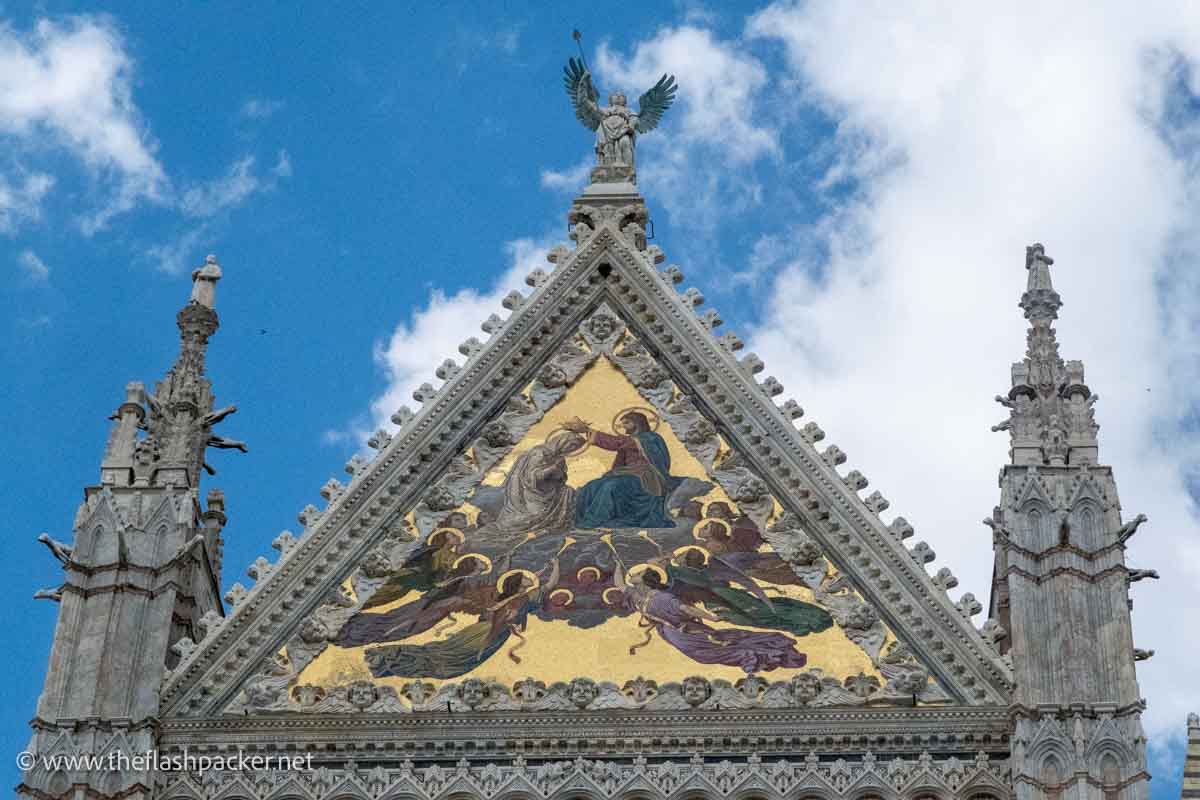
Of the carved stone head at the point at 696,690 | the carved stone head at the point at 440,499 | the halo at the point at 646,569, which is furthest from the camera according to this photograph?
the carved stone head at the point at 440,499

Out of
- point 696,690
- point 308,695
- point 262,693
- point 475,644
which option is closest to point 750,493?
point 696,690

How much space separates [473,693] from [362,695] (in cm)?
70

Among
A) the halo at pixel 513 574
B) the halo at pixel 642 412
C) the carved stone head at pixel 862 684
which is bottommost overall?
the carved stone head at pixel 862 684

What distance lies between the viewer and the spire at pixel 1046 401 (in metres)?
20.1

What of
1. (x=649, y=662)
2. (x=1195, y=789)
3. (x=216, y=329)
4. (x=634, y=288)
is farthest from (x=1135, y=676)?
(x=216, y=329)

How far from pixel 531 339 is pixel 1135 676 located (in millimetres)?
4953

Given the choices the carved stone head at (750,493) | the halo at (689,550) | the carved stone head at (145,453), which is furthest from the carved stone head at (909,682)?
the carved stone head at (145,453)

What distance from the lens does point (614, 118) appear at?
23.0m

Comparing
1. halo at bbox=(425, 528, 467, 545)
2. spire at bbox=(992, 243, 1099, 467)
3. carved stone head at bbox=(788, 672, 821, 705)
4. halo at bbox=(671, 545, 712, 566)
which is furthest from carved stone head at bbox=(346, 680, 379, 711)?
spire at bbox=(992, 243, 1099, 467)

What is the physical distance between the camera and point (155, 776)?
61.8ft

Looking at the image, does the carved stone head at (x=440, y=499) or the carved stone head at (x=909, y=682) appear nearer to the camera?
the carved stone head at (x=909, y=682)

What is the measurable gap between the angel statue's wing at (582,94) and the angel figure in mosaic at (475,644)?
178 inches

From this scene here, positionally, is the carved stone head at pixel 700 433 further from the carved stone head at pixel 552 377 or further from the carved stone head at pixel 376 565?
the carved stone head at pixel 376 565

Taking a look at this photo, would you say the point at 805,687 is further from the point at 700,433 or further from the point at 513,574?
the point at 700,433
